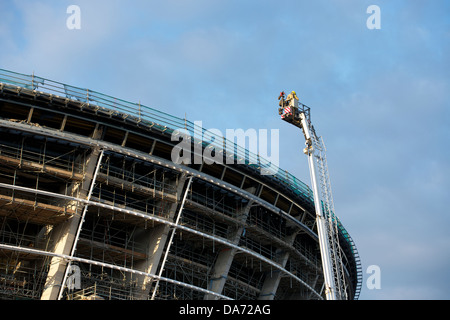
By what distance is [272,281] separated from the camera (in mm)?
46969

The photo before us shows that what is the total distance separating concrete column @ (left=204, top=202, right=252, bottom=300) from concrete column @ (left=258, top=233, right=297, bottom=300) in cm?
486

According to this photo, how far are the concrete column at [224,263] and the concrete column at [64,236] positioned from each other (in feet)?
36.2

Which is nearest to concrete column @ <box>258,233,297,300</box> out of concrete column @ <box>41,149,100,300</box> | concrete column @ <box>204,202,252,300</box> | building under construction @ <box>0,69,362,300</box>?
building under construction @ <box>0,69,362,300</box>

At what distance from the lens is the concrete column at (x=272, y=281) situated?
1834 inches

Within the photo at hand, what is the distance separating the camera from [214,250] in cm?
4447

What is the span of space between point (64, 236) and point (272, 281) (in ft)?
56.4

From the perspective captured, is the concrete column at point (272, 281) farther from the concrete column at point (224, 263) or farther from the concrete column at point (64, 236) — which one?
the concrete column at point (64, 236)

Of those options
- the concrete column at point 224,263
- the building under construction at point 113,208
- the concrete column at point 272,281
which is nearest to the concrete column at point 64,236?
the building under construction at point 113,208

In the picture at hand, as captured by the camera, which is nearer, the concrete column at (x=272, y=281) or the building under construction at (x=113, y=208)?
the building under construction at (x=113, y=208)

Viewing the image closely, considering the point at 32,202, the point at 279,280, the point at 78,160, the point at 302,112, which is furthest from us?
the point at 279,280

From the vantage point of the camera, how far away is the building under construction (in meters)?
36.7
